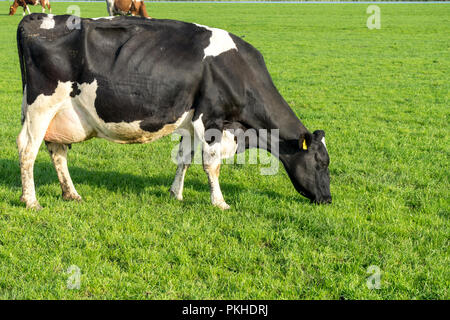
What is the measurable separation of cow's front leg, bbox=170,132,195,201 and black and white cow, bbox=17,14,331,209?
1.93ft

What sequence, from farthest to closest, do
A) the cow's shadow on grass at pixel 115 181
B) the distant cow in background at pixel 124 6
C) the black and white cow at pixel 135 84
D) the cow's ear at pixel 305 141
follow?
the distant cow in background at pixel 124 6, the cow's shadow on grass at pixel 115 181, the cow's ear at pixel 305 141, the black and white cow at pixel 135 84

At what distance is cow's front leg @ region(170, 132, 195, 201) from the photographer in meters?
6.40

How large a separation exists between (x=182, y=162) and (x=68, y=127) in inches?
61.7

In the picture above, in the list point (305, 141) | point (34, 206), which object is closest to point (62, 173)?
point (34, 206)

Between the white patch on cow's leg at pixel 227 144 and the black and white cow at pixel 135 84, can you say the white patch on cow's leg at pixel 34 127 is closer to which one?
the black and white cow at pixel 135 84

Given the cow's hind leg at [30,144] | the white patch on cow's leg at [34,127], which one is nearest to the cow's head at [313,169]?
the white patch on cow's leg at [34,127]

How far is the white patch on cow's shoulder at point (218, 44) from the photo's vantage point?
5652mm

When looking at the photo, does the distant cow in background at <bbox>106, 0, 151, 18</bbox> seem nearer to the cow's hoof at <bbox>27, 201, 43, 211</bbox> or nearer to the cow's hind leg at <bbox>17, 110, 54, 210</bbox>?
the cow's hind leg at <bbox>17, 110, 54, 210</bbox>

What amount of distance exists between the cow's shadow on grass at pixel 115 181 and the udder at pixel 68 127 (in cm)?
105

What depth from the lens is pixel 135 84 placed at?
5512 mm

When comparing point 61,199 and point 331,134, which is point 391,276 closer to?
point 61,199

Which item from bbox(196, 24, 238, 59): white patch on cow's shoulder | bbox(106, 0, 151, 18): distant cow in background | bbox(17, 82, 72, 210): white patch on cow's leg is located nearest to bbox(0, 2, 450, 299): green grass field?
bbox(17, 82, 72, 210): white patch on cow's leg

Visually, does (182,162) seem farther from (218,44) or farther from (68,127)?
(218,44)

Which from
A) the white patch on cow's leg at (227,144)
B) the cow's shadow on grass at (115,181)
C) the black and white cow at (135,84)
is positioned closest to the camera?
the black and white cow at (135,84)
